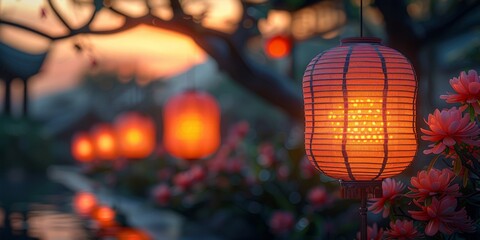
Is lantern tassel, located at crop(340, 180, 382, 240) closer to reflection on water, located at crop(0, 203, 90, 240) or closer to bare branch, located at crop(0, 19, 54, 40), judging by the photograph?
bare branch, located at crop(0, 19, 54, 40)

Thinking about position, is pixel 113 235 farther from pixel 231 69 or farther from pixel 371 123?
pixel 371 123

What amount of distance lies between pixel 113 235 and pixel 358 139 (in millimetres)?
9294

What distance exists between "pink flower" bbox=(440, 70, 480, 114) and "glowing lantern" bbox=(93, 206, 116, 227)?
1126cm

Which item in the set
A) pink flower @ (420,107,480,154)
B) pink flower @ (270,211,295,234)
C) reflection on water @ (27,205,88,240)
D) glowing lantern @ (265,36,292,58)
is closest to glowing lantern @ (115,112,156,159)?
reflection on water @ (27,205,88,240)

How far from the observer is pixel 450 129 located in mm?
5168

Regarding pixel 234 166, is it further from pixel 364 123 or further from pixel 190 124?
pixel 364 123

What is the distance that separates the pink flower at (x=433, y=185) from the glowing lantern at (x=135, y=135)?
602 inches

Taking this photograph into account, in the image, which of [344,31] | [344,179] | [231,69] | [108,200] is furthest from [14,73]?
[344,179]

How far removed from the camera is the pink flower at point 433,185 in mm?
5359

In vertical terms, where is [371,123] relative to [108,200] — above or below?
above

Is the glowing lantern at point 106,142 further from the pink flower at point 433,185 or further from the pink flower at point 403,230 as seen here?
the pink flower at point 433,185

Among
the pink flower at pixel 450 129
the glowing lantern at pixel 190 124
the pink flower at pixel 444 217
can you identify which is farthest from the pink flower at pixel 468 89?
the glowing lantern at pixel 190 124

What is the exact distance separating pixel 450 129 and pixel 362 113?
0.50 metres

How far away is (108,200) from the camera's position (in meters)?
22.6
